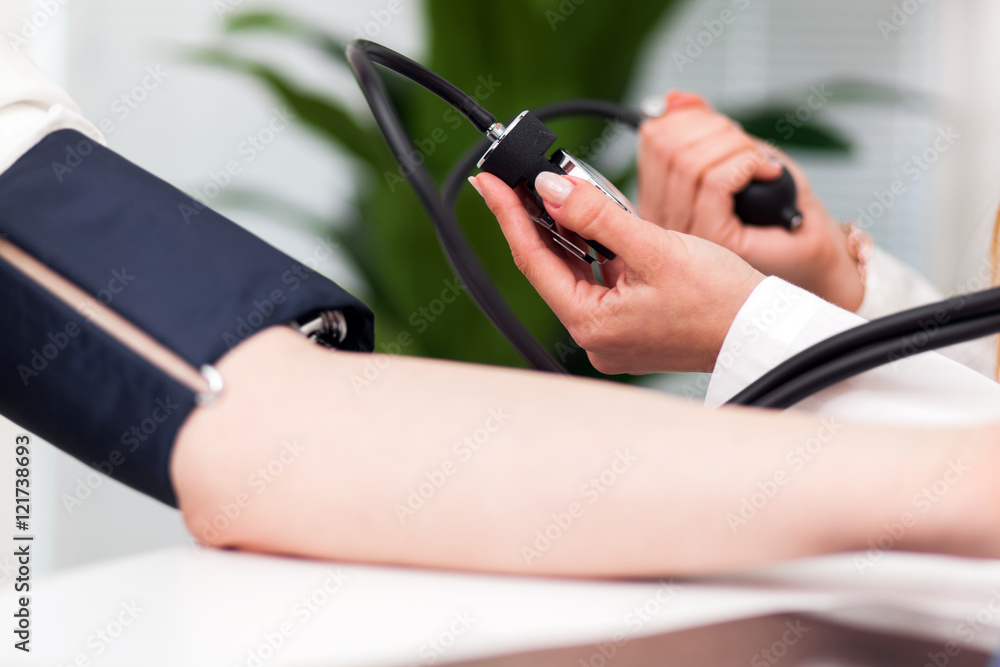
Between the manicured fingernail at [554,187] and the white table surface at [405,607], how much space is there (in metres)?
0.26

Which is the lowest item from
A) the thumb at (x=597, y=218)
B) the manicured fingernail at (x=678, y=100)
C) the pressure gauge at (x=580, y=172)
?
the thumb at (x=597, y=218)

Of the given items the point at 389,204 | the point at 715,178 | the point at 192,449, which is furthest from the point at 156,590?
the point at 389,204

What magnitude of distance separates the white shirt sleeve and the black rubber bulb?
2.05 feet

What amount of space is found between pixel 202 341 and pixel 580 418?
0.51 ft

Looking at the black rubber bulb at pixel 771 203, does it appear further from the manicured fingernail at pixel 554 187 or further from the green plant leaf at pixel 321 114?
the green plant leaf at pixel 321 114

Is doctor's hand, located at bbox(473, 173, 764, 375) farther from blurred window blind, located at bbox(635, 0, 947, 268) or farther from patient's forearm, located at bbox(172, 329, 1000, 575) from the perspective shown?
blurred window blind, located at bbox(635, 0, 947, 268)

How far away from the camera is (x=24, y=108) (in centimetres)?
35

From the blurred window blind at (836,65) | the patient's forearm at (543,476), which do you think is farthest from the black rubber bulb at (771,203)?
the blurred window blind at (836,65)

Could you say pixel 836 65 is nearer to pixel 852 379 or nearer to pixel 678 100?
pixel 678 100

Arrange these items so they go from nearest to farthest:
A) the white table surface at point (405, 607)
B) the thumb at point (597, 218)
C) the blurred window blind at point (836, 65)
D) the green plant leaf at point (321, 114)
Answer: the white table surface at point (405, 607) → the thumb at point (597, 218) → the green plant leaf at point (321, 114) → the blurred window blind at point (836, 65)

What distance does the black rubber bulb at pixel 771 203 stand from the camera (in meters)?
0.76

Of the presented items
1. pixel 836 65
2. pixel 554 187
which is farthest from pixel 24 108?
pixel 836 65

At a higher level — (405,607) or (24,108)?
(24,108)

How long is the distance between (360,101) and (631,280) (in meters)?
1.13
